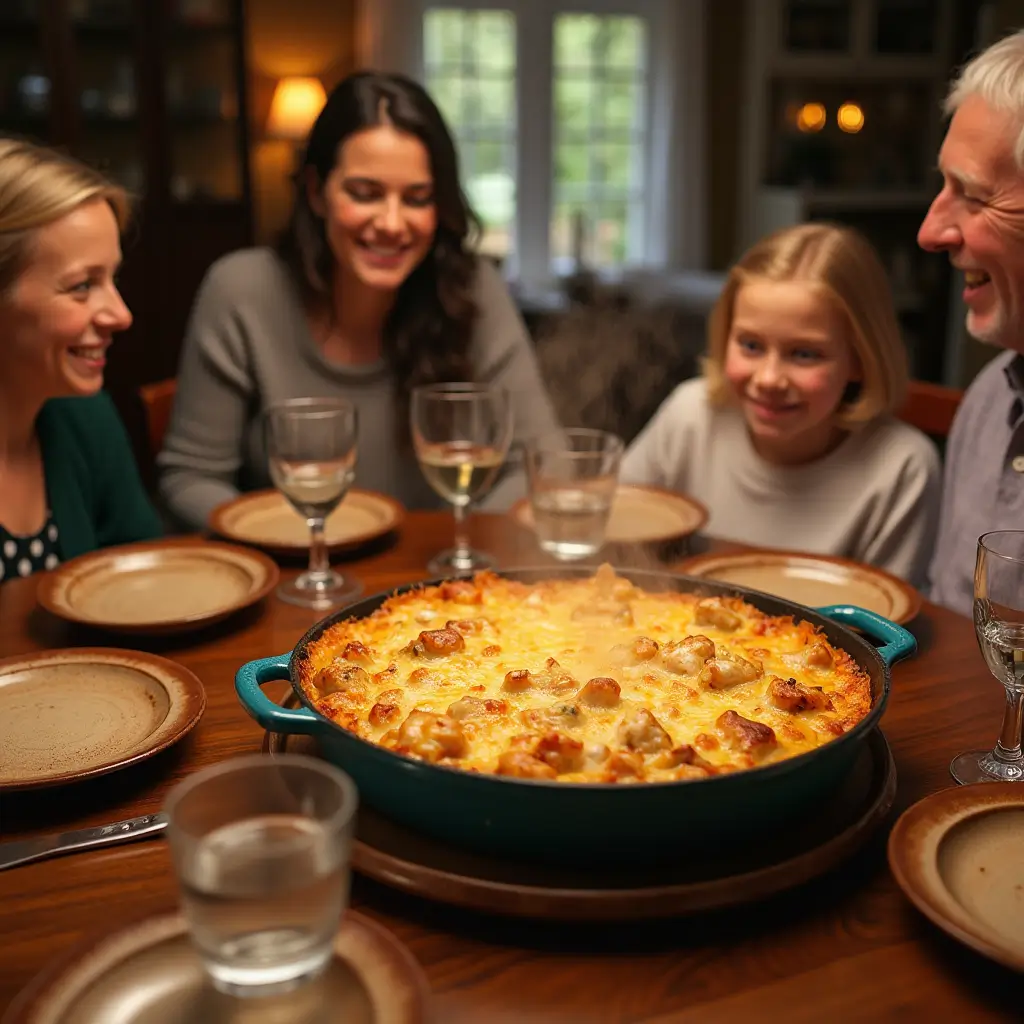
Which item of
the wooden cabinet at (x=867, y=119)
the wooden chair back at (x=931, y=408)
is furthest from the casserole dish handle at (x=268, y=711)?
the wooden cabinet at (x=867, y=119)

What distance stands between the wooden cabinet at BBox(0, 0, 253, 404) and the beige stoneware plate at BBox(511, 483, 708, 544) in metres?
4.14

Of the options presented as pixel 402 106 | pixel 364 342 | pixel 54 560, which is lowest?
pixel 54 560

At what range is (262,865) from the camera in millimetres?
624

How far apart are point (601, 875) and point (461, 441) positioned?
3.08 feet

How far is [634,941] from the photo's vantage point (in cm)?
83

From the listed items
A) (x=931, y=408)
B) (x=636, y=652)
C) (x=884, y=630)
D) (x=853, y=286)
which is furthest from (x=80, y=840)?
(x=931, y=408)

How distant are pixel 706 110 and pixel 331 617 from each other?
23.4 feet

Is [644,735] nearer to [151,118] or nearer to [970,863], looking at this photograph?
[970,863]

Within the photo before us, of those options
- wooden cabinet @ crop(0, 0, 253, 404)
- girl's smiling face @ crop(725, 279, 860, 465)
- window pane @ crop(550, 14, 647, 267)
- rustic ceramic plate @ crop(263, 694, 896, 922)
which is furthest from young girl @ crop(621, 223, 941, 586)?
window pane @ crop(550, 14, 647, 267)

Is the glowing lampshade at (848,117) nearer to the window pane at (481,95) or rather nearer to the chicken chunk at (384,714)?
the window pane at (481,95)

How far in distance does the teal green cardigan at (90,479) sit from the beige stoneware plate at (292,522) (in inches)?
12.4

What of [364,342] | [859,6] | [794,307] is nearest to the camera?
[794,307]

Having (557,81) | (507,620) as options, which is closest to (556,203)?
(557,81)

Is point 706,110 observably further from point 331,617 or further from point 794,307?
point 331,617
